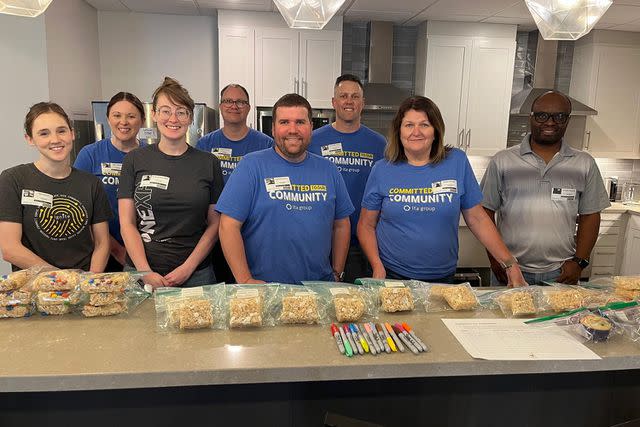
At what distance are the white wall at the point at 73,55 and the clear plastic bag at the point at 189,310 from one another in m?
2.84

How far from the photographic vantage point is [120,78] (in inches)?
189

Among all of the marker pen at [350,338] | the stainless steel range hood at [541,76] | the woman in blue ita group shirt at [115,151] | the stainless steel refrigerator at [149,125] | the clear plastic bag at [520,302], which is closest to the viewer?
the marker pen at [350,338]

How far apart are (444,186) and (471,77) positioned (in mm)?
3148

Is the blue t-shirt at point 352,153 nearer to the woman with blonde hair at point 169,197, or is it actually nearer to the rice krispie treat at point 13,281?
the woman with blonde hair at point 169,197

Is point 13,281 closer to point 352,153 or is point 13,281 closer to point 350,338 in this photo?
point 350,338

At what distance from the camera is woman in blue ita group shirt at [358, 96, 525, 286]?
1978 millimetres

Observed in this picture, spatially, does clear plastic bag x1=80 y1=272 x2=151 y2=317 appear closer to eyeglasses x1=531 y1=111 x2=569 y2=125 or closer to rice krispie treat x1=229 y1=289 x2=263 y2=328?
rice krispie treat x1=229 y1=289 x2=263 y2=328

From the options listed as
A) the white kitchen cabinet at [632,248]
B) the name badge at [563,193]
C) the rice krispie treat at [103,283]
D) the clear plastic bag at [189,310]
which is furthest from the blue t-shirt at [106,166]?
the white kitchen cabinet at [632,248]

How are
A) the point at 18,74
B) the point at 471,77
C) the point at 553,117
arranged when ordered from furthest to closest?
the point at 471,77 → the point at 18,74 → the point at 553,117

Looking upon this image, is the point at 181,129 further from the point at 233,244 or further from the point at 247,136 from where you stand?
the point at 247,136

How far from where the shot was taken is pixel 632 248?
4449 millimetres

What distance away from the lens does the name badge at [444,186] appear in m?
1.98

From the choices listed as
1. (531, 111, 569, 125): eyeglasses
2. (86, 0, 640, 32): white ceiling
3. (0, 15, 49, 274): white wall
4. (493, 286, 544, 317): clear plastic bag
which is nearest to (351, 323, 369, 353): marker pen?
(493, 286, 544, 317): clear plastic bag

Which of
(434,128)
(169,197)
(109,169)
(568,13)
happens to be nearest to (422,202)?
(434,128)
